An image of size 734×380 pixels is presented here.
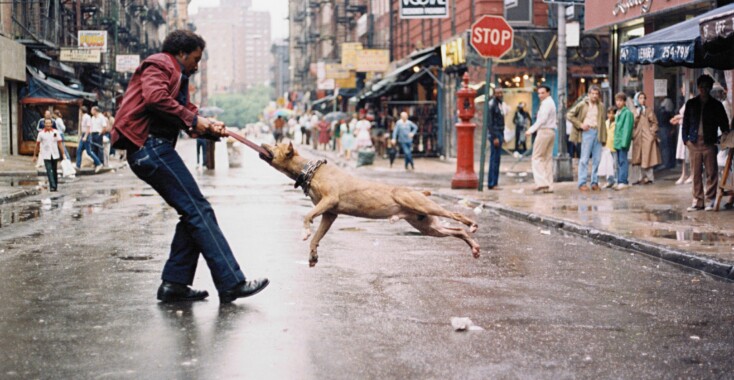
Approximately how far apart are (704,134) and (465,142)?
22.3ft

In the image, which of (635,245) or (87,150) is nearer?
(635,245)

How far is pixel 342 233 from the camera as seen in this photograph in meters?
13.0

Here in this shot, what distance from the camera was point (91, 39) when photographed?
43125 millimetres

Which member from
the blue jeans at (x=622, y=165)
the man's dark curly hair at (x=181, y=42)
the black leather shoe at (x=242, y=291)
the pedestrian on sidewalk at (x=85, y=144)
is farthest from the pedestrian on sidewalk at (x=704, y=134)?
the pedestrian on sidewalk at (x=85, y=144)

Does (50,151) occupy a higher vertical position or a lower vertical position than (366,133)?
lower

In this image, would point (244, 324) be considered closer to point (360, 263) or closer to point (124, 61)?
point (360, 263)

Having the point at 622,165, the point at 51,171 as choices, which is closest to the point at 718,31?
the point at 622,165

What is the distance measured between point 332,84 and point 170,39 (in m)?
59.0

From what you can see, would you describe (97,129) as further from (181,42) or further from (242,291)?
(242,291)

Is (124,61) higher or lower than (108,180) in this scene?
higher

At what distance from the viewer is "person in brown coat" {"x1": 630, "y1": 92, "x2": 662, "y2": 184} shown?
20.6 meters

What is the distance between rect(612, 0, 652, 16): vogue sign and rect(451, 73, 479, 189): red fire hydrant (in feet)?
13.3

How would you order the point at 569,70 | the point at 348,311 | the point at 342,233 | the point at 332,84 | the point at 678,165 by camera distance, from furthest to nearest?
the point at 332,84
the point at 569,70
the point at 678,165
the point at 342,233
the point at 348,311

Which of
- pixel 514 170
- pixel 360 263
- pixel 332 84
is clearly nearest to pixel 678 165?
pixel 514 170
